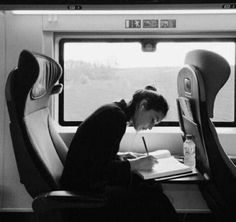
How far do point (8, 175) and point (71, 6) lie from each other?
1.38 metres

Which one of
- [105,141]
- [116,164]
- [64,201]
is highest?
[105,141]

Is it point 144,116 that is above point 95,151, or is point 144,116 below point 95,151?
above

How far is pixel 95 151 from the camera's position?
65.9 inches

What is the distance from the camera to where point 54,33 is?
2785 millimetres

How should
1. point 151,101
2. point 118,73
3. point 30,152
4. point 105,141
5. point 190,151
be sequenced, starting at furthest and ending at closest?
point 118,73, point 190,151, point 151,101, point 105,141, point 30,152

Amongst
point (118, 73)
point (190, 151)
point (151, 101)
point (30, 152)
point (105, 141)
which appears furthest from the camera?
point (118, 73)

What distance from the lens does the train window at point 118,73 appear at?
112 inches

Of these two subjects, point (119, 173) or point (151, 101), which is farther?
point (151, 101)

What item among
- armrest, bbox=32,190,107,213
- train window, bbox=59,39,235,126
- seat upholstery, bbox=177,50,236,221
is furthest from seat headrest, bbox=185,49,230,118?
train window, bbox=59,39,235,126

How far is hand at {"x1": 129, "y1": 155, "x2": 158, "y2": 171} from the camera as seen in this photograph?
1868mm

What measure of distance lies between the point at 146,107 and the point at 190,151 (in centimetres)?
44

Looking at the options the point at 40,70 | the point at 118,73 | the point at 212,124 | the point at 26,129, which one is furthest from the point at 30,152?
the point at 118,73

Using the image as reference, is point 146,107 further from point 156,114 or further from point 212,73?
point 212,73

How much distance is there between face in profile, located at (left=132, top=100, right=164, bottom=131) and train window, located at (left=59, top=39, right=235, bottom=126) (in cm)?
98
